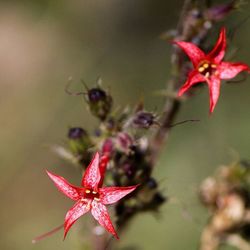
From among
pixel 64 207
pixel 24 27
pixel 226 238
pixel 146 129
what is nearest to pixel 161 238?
pixel 64 207

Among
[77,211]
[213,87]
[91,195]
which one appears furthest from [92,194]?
[213,87]

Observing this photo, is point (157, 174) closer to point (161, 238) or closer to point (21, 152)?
point (161, 238)

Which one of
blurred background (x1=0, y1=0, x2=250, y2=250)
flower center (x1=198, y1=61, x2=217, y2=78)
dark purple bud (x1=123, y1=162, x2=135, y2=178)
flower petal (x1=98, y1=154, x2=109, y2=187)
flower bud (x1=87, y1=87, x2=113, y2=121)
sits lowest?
blurred background (x1=0, y1=0, x2=250, y2=250)

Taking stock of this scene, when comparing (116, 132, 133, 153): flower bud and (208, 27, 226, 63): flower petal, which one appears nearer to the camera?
(208, 27, 226, 63): flower petal

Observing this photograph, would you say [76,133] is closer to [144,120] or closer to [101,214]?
[144,120]

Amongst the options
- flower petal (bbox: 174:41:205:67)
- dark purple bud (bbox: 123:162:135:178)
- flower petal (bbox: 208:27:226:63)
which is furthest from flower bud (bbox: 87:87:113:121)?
flower petal (bbox: 208:27:226:63)

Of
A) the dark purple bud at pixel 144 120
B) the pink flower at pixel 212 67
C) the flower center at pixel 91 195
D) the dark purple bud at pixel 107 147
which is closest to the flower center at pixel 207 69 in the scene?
Result: the pink flower at pixel 212 67

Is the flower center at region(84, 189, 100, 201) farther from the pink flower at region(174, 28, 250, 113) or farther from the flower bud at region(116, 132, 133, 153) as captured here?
the pink flower at region(174, 28, 250, 113)
